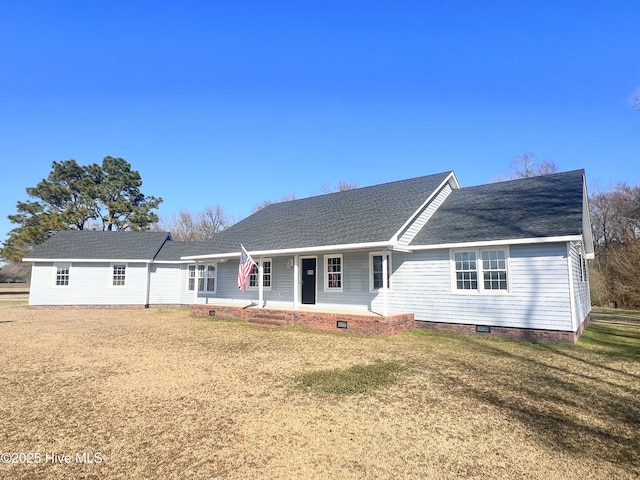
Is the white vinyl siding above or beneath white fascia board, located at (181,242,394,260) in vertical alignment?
beneath

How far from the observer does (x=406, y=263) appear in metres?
12.5

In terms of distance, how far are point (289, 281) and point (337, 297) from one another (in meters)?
2.50

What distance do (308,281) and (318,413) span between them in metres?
10.2

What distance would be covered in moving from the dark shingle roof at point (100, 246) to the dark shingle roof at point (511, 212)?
16825 millimetres

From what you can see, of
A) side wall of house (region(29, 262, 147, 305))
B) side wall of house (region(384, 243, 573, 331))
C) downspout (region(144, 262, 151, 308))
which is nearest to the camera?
side wall of house (region(384, 243, 573, 331))

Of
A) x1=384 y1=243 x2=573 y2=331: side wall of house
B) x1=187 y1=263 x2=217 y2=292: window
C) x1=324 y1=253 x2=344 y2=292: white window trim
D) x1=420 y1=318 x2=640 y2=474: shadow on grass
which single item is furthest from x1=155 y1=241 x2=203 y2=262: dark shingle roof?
x1=420 y1=318 x2=640 y2=474: shadow on grass

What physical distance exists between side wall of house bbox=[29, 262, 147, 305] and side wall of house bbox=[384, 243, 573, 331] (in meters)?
16.2

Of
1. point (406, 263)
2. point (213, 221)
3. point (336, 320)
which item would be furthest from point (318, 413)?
point (213, 221)

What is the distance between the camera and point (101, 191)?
37.8 meters

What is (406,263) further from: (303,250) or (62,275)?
(62,275)

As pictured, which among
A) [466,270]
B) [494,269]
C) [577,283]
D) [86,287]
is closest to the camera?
[494,269]

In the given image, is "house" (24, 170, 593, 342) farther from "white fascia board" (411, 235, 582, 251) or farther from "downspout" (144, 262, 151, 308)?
"downspout" (144, 262, 151, 308)

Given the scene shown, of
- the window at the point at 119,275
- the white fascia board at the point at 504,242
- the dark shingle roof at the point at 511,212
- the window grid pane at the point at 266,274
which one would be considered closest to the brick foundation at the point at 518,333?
the white fascia board at the point at 504,242

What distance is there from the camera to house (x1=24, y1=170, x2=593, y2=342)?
33.1 feet
